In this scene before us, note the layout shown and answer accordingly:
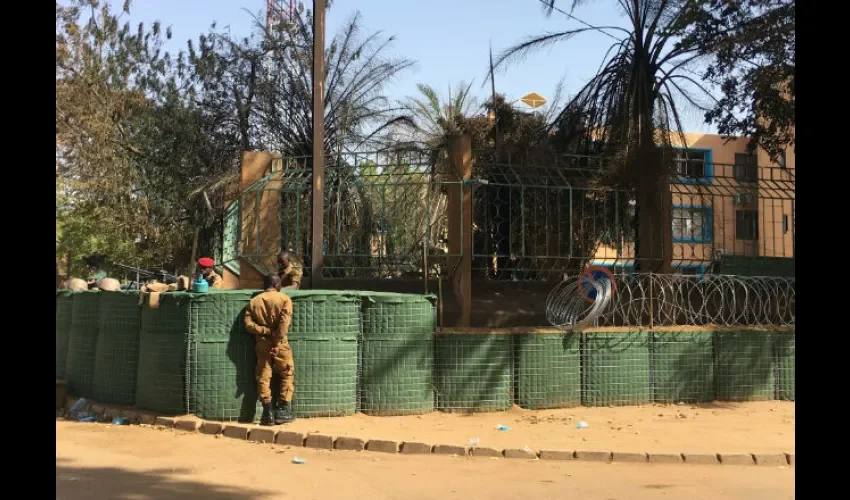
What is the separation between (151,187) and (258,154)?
381 inches

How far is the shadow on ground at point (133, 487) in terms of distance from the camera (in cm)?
645

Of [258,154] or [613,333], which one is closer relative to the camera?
[613,333]

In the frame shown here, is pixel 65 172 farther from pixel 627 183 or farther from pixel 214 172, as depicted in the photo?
pixel 627 183

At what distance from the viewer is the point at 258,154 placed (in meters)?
14.9

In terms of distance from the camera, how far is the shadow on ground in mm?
6453

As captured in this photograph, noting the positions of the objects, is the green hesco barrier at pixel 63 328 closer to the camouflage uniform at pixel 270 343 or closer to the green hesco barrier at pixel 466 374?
the camouflage uniform at pixel 270 343

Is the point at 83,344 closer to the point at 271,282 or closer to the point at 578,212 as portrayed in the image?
the point at 271,282

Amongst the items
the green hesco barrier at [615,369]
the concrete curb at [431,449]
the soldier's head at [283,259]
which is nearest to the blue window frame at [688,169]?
the green hesco barrier at [615,369]

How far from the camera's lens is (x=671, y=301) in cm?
1262

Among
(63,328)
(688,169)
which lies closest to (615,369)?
(688,169)

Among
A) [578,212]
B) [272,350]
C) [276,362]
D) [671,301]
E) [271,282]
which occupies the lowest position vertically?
[276,362]

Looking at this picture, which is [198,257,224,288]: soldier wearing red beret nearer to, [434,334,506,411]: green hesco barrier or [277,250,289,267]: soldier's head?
[277,250,289,267]: soldier's head

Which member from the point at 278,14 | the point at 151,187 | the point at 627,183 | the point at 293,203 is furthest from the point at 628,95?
the point at 151,187

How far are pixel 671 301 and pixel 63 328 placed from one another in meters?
9.88
